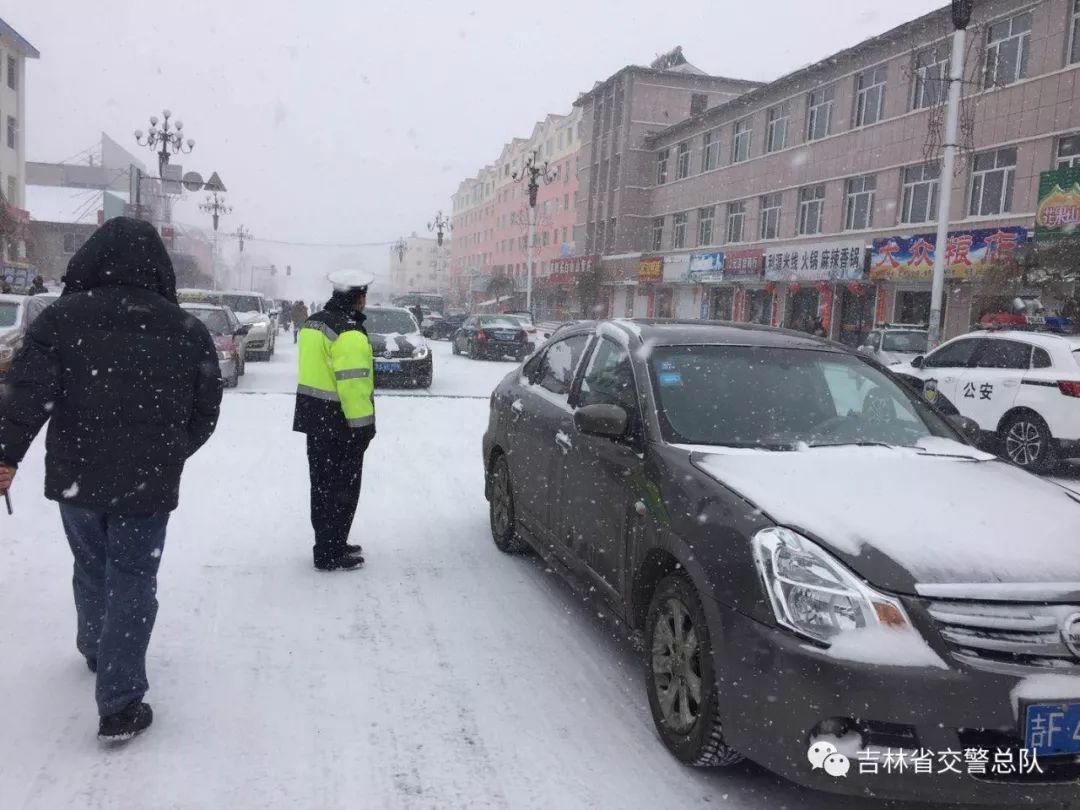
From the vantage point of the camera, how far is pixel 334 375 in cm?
513

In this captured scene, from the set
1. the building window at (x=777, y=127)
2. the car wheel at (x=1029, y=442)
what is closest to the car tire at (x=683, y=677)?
the car wheel at (x=1029, y=442)

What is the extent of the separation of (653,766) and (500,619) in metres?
1.54

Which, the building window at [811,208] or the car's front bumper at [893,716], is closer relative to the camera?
the car's front bumper at [893,716]

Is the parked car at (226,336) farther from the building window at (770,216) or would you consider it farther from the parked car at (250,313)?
the building window at (770,216)

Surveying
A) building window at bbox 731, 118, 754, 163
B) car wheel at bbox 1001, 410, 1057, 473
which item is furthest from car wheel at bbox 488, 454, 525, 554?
building window at bbox 731, 118, 754, 163

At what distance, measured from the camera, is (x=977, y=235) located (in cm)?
2291

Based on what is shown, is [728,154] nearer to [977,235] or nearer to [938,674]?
[977,235]

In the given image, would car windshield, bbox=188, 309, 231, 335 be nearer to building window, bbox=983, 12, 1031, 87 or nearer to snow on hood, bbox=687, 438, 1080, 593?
snow on hood, bbox=687, 438, 1080, 593

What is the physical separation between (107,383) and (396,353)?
43.4ft

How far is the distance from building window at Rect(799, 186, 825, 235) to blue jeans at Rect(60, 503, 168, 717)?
31.9 metres

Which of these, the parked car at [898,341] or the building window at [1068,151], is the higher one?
the building window at [1068,151]

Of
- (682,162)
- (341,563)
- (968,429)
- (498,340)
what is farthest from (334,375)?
(682,162)

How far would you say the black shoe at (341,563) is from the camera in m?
5.31

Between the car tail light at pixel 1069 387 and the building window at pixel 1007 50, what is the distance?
17.8m
